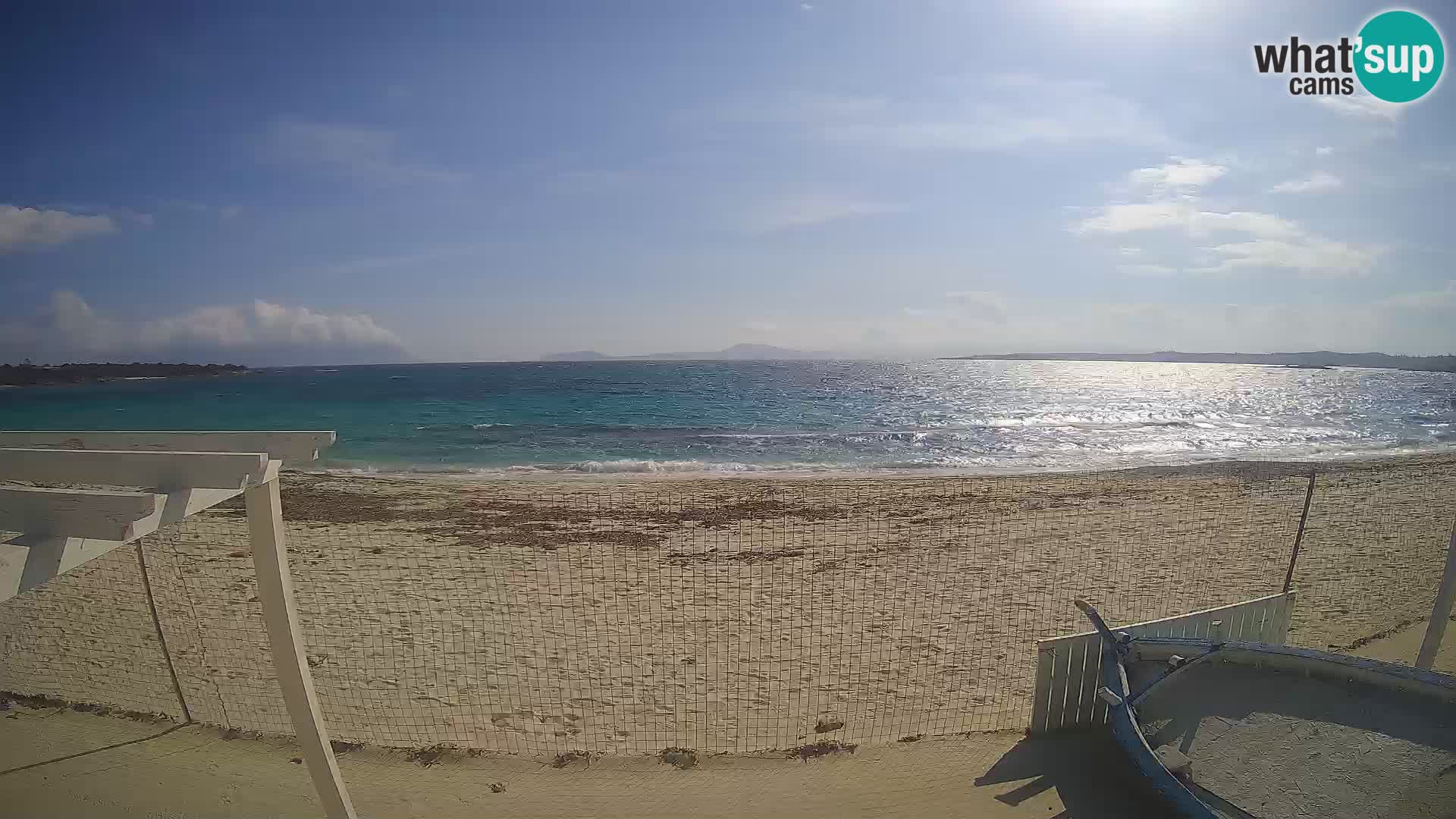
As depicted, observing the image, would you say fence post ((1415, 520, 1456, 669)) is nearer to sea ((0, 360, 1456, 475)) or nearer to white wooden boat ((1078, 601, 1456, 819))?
white wooden boat ((1078, 601, 1456, 819))

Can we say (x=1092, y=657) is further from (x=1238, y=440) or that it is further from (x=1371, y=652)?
(x=1238, y=440)

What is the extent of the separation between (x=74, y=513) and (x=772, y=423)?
32.5 metres

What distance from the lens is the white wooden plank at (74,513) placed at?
6.09 ft

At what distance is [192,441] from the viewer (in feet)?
10.4

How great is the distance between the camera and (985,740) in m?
4.66

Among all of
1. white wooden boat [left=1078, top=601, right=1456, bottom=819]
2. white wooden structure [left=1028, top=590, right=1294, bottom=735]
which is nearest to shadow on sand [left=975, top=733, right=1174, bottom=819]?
white wooden structure [left=1028, top=590, right=1294, bottom=735]

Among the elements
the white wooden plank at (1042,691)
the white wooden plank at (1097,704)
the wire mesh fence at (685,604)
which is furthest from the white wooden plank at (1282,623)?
the white wooden plank at (1042,691)

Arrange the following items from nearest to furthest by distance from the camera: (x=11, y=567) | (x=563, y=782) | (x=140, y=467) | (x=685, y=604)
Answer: (x=11, y=567)
(x=140, y=467)
(x=563, y=782)
(x=685, y=604)

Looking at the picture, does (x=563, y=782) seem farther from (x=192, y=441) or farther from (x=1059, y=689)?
(x=1059, y=689)

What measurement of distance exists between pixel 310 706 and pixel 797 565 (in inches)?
283

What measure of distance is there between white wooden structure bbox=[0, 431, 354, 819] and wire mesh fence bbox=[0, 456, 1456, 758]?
2079 mm

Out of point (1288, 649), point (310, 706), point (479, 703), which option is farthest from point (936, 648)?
point (310, 706)

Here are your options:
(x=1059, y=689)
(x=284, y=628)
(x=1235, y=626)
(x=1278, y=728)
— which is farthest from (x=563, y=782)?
(x=1235, y=626)

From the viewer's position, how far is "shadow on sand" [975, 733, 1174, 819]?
3.80m
